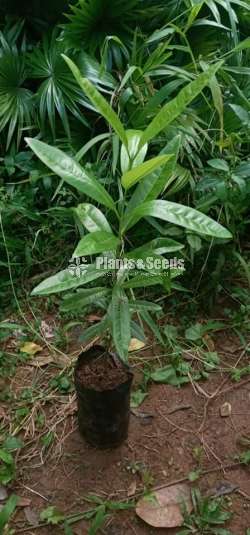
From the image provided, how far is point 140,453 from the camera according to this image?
1537 millimetres

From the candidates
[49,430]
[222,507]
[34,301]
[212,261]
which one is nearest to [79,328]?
[34,301]

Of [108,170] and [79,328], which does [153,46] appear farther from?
[79,328]

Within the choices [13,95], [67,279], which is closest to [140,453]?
[67,279]

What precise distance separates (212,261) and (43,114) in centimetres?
98

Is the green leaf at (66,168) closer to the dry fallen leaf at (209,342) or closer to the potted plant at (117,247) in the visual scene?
the potted plant at (117,247)

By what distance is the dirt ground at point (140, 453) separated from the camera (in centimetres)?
140

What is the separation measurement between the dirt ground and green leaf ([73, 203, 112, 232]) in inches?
28.5

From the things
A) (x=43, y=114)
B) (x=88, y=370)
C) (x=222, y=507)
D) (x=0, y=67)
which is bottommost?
(x=222, y=507)

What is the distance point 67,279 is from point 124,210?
0.83 ft

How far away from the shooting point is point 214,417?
1662 millimetres

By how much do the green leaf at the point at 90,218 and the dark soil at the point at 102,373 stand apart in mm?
462

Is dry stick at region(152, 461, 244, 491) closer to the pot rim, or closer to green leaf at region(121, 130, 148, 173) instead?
the pot rim

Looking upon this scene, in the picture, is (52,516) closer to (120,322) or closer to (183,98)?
(120,322)

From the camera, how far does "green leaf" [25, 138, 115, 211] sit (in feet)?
3.57
